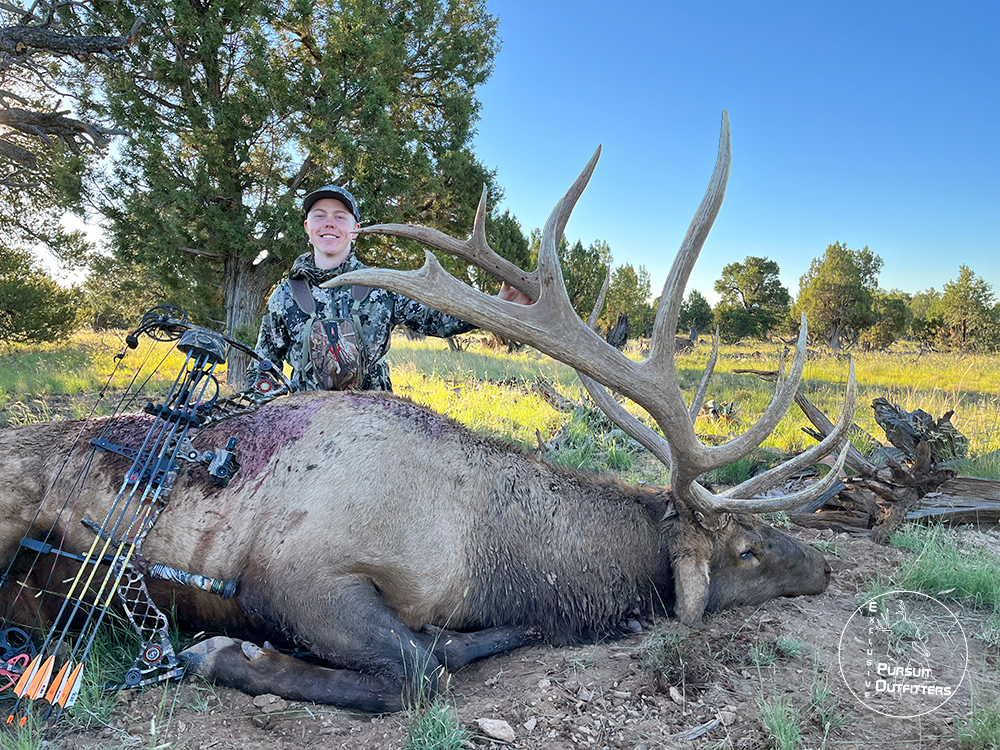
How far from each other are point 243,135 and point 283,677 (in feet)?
35.2

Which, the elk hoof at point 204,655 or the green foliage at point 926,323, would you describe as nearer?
the elk hoof at point 204,655

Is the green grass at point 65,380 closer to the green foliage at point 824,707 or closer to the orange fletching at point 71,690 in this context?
the orange fletching at point 71,690

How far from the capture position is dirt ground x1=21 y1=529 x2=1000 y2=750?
1.99 m

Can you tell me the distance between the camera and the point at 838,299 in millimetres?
36875

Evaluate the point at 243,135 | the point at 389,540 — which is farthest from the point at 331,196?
the point at 243,135

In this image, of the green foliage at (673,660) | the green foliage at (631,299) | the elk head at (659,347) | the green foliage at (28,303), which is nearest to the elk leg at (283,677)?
the green foliage at (673,660)

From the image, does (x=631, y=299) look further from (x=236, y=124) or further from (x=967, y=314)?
(x=236, y=124)

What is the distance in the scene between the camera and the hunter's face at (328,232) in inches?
158

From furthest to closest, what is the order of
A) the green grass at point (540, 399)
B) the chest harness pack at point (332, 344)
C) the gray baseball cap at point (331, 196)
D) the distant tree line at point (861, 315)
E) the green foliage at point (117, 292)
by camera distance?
1. the distant tree line at point (861, 315)
2. the green foliage at point (117, 292)
3. the green grass at point (540, 399)
4. the gray baseball cap at point (331, 196)
5. the chest harness pack at point (332, 344)

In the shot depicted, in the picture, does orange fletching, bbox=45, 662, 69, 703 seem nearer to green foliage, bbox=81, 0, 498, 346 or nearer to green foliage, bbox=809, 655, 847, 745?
green foliage, bbox=809, 655, 847, 745

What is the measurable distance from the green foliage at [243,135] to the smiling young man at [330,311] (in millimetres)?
6989

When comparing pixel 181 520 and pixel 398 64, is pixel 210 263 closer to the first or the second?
pixel 398 64

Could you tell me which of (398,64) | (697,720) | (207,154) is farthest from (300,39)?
(697,720)

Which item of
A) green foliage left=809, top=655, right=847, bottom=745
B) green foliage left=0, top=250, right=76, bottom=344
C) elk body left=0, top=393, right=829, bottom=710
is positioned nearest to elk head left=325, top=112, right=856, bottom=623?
elk body left=0, top=393, right=829, bottom=710
